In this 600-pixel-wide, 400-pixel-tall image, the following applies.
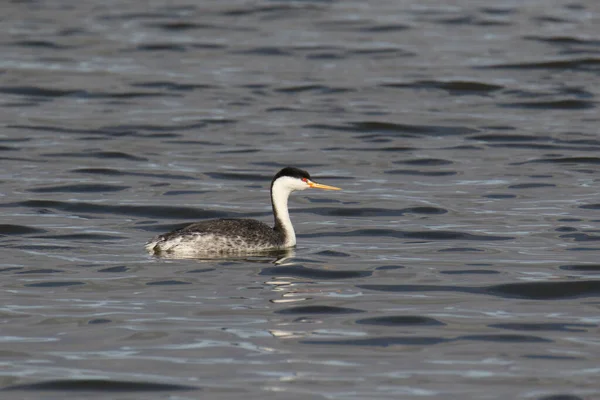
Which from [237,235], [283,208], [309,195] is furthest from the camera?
[309,195]

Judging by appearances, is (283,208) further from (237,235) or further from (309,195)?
(309,195)

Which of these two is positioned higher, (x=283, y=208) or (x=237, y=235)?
(x=283, y=208)

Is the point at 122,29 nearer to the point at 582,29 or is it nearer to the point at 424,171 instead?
the point at 582,29

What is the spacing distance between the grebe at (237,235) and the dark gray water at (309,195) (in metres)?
0.24

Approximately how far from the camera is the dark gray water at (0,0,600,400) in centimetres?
1032

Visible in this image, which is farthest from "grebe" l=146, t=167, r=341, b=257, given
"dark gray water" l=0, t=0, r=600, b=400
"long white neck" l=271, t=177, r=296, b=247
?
"dark gray water" l=0, t=0, r=600, b=400

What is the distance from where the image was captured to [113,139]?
Result: 2339 cm

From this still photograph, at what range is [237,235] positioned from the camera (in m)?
14.4

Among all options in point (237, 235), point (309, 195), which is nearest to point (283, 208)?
point (237, 235)

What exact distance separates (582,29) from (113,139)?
52.4ft

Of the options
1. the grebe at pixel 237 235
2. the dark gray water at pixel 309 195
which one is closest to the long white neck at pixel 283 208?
the grebe at pixel 237 235

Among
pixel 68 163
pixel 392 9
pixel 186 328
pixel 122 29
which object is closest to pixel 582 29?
pixel 392 9

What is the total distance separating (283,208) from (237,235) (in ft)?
2.95

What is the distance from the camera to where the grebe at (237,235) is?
14.2 m
